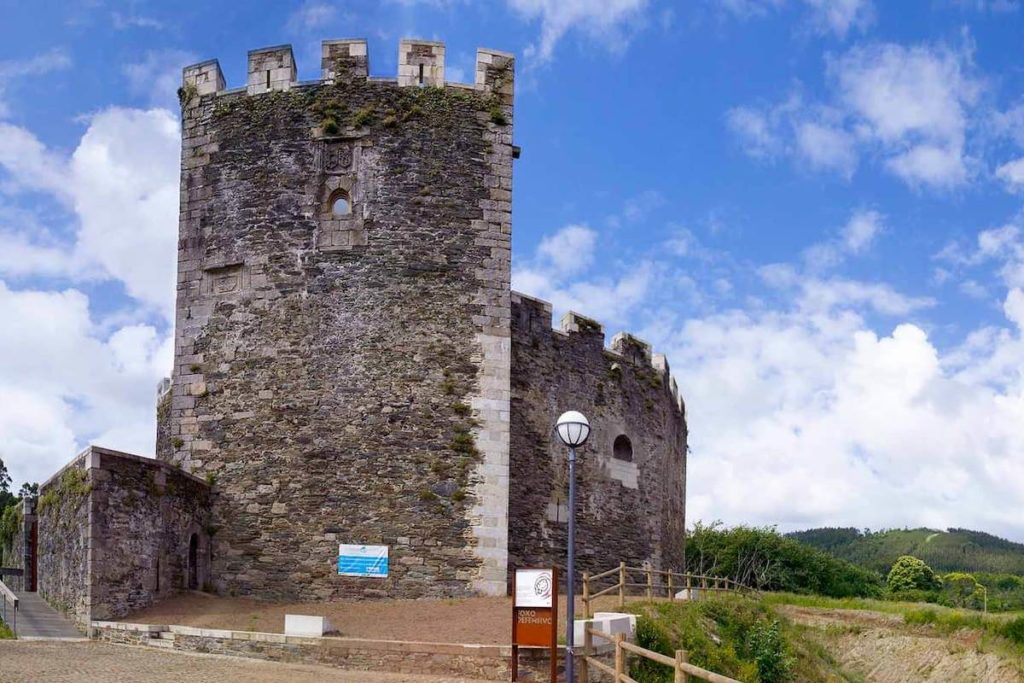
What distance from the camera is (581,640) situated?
15234 millimetres

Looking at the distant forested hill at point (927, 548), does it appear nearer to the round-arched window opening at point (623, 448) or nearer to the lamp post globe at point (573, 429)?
the round-arched window opening at point (623, 448)

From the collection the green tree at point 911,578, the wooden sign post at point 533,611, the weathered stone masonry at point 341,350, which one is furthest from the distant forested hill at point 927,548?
the wooden sign post at point 533,611

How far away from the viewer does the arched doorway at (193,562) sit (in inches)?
793

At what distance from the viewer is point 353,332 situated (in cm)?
2105

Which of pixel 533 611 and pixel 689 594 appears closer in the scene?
pixel 533 611

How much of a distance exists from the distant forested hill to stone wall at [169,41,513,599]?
7532 cm

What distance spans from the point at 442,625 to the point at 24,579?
1330 centimetres

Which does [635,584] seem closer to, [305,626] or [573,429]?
[305,626]

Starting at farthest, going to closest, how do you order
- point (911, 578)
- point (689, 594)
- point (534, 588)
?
1. point (911, 578)
2. point (689, 594)
3. point (534, 588)

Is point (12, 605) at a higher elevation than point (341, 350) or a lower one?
lower

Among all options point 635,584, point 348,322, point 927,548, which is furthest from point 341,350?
point 927,548

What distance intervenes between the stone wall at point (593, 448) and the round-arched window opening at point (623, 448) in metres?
0.06

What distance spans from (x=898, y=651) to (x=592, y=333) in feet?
41.6

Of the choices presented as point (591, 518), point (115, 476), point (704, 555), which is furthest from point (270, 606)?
point (704, 555)
